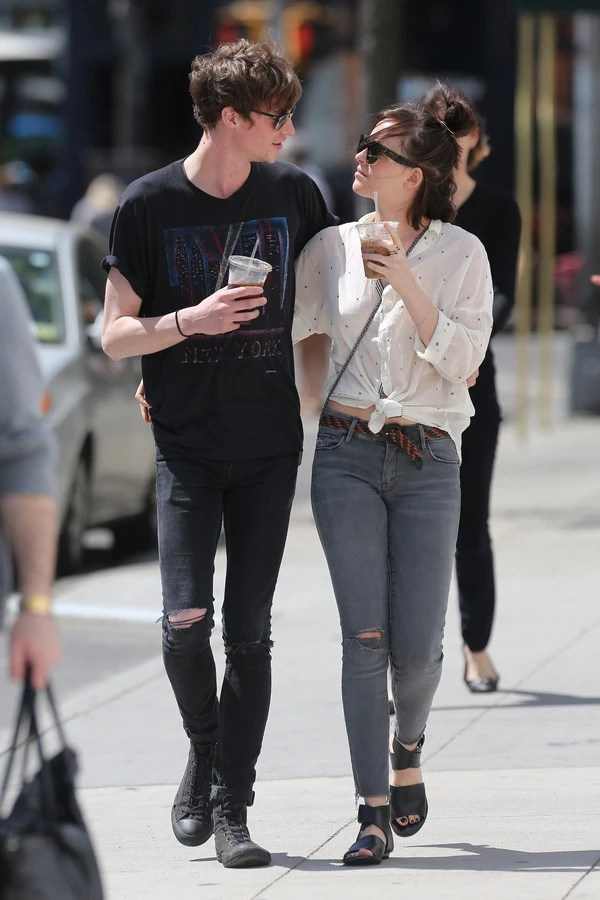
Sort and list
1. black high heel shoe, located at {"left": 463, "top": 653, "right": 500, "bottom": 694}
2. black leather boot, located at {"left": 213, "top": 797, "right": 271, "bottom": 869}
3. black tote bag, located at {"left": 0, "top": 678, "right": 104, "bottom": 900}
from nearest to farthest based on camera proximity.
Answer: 1. black tote bag, located at {"left": 0, "top": 678, "right": 104, "bottom": 900}
2. black leather boot, located at {"left": 213, "top": 797, "right": 271, "bottom": 869}
3. black high heel shoe, located at {"left": 463, "top": 653, "right": 500, "bottom": 694}

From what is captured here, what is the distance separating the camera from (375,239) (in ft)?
13.5

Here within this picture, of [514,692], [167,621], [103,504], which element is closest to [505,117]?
[103,504]

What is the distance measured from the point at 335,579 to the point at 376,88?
283 inches

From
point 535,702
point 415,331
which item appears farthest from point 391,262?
point 535,702

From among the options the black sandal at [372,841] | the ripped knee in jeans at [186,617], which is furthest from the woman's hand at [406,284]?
the black sandal at [372,841]

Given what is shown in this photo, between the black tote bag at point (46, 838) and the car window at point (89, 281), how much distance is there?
6.03 metres

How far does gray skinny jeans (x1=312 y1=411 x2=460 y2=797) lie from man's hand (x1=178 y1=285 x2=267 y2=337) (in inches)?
18.3

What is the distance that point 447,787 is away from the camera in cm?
508

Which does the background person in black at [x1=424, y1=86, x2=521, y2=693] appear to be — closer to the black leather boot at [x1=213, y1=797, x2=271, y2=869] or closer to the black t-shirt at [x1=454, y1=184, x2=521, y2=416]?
the black t-shirt at [x1=454, y1=184, x2=521, y2=416]

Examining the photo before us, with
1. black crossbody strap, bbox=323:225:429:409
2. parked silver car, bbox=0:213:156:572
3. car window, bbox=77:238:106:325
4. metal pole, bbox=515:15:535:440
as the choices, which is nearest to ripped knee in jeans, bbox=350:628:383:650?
black crossbody strap, bbox=323:225:429:409

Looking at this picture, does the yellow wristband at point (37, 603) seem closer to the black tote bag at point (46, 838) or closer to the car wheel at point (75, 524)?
the black tote bag at point (46, 838)

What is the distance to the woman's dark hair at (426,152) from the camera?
4.41m

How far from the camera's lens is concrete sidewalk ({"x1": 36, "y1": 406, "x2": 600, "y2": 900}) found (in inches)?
166

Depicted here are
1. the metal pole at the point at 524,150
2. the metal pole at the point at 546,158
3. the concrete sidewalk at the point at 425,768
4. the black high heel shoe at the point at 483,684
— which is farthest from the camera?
the metal pole at the point at 546,158
